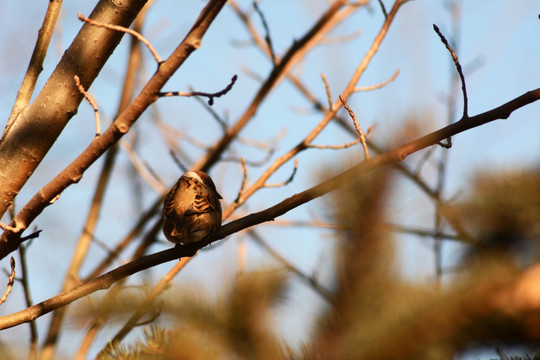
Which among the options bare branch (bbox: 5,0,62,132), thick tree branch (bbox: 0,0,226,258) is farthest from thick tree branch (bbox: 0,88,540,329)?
bare branch (bbox: 5,0,62,132)

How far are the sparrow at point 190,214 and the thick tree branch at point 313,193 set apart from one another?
43cm

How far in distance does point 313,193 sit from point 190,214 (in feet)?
2.71

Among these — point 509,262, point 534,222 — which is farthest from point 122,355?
point 534,222

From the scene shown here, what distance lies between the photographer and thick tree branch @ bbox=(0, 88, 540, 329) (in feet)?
6.05

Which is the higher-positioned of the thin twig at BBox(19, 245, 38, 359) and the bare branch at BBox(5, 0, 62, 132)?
the bare branch at BBox(5, 0, 62, 132)

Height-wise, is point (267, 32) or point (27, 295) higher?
point (267, 32)

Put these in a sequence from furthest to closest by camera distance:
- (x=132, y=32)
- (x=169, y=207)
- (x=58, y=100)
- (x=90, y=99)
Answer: (x=169, y=207) < (x=58, y=100) < (x=90, y=99) < (x=132, y=32)

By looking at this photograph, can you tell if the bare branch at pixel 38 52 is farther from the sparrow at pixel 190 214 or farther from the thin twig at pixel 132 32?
the sparrow at pixel 190 214

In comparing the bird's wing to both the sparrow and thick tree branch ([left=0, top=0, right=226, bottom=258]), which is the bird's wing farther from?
thick tree branch ([left=0, top=0, right=226, bottom=258])

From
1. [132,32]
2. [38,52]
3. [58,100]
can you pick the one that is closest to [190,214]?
[58,100]

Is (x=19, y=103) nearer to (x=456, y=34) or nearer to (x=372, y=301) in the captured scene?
(x=372, y=301)

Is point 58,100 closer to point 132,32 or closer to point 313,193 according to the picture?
point 132,32

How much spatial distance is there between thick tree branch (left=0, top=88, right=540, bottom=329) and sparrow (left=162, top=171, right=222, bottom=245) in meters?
0.43

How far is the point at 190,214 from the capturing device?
2.65 metres
